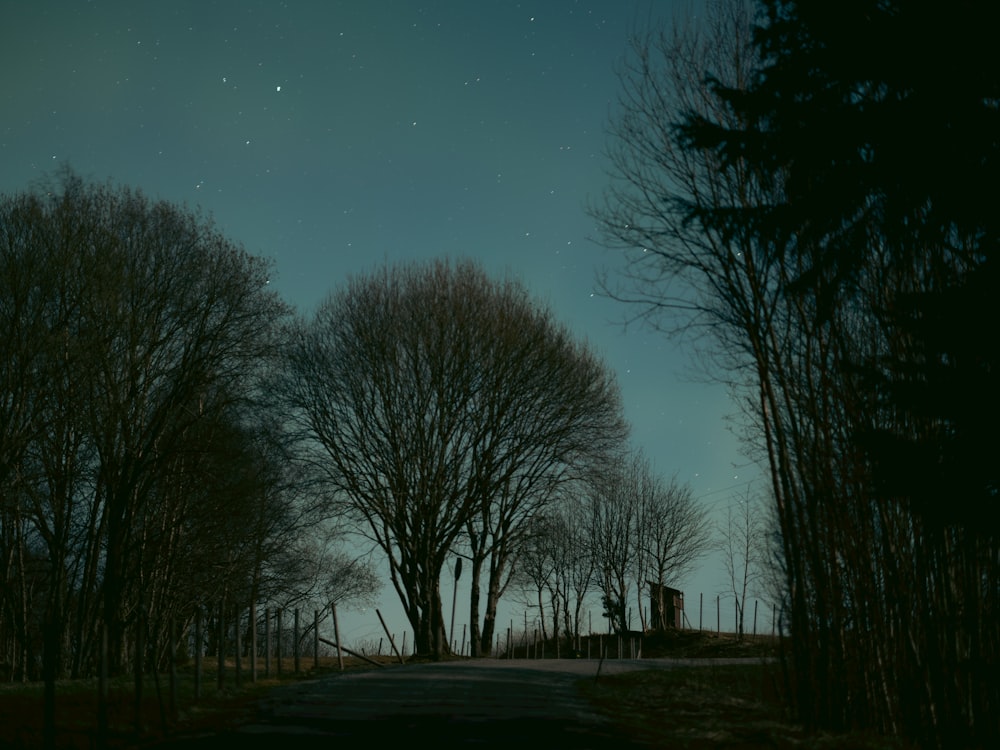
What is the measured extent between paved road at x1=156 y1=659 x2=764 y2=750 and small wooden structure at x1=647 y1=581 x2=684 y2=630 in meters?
32.6

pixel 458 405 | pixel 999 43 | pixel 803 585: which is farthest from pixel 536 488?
pixel 999 43

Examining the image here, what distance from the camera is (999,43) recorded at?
23.8ft

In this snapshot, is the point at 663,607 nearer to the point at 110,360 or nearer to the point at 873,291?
the point at 110,360

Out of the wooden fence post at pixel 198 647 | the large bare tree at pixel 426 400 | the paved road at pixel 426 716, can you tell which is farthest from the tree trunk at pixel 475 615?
the wooden fence post at pixel 198 647

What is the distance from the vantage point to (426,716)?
12.6 metres

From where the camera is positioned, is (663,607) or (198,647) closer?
(198,647)

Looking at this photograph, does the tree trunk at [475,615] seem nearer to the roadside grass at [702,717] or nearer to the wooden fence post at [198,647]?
the roadside grass at [702,717]

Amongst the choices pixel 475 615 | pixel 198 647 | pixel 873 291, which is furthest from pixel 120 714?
pixel 475 615

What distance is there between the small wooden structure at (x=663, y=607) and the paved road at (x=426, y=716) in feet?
107

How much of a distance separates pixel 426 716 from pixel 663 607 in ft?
141

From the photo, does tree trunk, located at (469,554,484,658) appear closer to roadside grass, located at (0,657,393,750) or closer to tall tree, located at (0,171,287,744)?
tall tree, located at (0,171,287,744)

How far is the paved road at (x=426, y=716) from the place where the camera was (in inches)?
414

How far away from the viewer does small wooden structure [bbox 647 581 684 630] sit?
52.2 m

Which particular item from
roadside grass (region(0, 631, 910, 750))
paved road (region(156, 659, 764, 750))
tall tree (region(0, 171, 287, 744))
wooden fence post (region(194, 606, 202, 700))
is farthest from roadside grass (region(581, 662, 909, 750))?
tall tree (region(0, 171, 287, 744))
